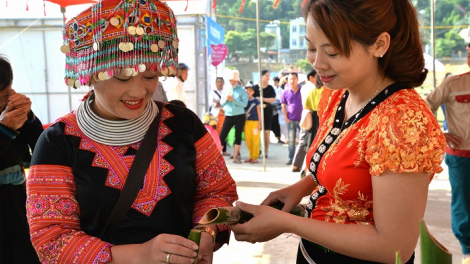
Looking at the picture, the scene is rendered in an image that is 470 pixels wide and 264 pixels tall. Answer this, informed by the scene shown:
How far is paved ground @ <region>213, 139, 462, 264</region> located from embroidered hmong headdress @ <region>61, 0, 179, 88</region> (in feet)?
2.85

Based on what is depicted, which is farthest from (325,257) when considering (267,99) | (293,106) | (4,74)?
(267,99)

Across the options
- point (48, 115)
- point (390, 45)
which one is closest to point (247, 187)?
point (390, 45)

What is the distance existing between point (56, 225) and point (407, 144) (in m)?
1.02

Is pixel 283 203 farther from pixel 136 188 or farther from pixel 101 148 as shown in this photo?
pixel 101 148

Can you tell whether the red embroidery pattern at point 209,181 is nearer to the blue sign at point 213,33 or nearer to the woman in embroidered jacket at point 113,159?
the woman in embroidered jacket at point 113,159

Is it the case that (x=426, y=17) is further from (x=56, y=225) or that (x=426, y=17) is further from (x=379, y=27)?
(x=56, y=225)

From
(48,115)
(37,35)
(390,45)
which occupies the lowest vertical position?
(48,115)

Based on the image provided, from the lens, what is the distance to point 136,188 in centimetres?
152

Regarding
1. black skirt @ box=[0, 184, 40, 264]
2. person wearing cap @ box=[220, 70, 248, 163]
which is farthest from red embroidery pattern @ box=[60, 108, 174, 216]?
person wearing cap @ box=[220, 70, 248, 163]

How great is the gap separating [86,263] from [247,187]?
5623 millimetres

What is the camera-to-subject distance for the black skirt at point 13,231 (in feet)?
8.68

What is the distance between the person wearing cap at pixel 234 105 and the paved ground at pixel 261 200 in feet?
2.34

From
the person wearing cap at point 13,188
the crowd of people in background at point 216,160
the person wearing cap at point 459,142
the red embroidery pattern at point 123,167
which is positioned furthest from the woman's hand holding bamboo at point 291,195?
the person wearing cap at point 459,142

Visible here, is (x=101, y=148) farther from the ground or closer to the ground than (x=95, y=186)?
farther from the ground
